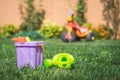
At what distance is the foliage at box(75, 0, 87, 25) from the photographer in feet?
45.6

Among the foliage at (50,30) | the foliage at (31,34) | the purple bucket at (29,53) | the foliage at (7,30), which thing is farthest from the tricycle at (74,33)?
the purple bucket at (29,53)

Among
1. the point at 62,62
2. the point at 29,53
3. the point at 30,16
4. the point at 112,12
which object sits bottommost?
the point at 62,62

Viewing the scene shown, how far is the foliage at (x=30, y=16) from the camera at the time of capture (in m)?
14.2

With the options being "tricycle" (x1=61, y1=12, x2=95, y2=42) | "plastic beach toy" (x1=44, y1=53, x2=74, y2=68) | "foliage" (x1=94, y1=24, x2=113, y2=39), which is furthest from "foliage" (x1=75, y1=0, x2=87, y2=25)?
"plastic beach toy" (x1=44, y1=53, x2=74, y2=68)

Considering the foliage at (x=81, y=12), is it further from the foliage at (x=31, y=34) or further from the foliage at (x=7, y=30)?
the foliage at (x=7, y=30)

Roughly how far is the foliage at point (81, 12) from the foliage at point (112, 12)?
0.72 m

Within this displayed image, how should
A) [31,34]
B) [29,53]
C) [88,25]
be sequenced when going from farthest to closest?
[88,25], [31,34], [29,53]

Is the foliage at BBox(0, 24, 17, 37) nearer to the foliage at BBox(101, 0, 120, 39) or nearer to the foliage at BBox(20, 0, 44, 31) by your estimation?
the foliage at BBox(20, 0, 44, 31)

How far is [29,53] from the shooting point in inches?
217

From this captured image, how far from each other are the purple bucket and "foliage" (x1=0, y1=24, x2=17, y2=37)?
8.47 metres

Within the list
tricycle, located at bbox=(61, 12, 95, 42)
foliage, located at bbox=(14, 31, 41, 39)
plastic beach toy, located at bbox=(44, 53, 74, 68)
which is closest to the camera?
plastic beach toy, located at bbox=(44, 53, 74, 68)

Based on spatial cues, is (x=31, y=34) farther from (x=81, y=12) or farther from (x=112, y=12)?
(x=112, y=12)

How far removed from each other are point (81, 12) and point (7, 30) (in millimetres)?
2755

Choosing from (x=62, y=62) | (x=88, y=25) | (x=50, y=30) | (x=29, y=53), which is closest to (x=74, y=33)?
(x=88, y=25)
